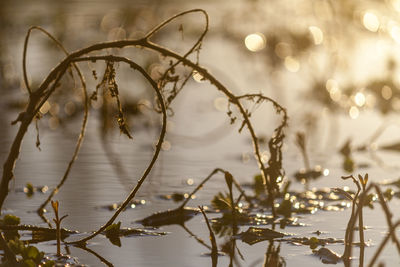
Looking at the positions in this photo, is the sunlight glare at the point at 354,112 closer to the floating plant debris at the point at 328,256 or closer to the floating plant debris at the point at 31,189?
the floating plant debris at the point at 31,189

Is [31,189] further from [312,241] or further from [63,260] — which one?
[312,241]

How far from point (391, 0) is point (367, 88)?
100cm

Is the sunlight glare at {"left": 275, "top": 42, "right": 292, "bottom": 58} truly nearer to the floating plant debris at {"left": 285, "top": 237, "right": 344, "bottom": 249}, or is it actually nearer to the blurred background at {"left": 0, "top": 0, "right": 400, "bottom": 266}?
the blurred background at {"left": 0, "top": 0, "right": 400, "bottom": 266}

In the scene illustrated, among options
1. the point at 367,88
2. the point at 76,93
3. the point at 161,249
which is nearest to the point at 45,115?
the point at 76,93

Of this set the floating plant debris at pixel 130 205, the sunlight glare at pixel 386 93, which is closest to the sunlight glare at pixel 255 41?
the sunlight glare at pixel 386 93

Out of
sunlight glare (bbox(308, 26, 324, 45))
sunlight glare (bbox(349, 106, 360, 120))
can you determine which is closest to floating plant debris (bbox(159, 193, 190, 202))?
sunlight glare (bbox(349, 106, 360, 120))

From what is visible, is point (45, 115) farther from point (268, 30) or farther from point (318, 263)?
point (318, 263)

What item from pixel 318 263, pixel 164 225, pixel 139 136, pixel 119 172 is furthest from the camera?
pixel 139 136

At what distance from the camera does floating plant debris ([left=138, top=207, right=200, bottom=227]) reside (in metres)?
4.32

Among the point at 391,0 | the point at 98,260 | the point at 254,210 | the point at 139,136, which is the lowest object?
the point at 98,260

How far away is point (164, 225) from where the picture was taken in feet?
14.0

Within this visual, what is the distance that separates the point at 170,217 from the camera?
4.39m

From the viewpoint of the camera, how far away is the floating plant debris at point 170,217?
4316 millimetres

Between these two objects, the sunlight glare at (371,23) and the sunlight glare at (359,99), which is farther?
the sunlight glare at (371,23)
